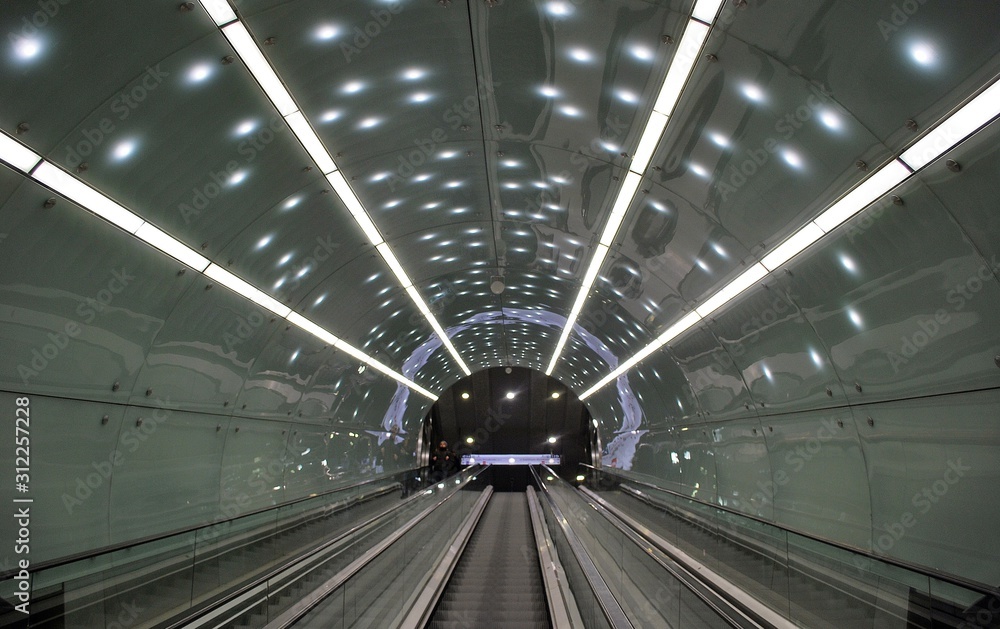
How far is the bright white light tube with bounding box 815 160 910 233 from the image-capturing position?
5.85 m

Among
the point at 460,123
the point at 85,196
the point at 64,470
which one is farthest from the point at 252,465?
the point at 460,123

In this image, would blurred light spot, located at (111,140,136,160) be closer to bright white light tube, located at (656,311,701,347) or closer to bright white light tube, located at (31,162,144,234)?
bright white light tube, located at (31,162,144,234)

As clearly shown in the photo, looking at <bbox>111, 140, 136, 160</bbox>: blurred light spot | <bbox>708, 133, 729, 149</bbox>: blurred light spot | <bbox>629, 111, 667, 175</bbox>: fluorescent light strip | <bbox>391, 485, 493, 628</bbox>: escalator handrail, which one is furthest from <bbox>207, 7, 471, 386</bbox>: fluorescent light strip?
<bbox>391, 485, 493, 628</bbox>: escalator handrail

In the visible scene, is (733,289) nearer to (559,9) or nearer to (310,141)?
(559,9)

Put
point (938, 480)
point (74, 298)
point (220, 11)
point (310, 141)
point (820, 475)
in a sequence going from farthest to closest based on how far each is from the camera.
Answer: point (820, 475)
point (310, 141)
point (938, 480)
point (74, 298)
point (220, 11)

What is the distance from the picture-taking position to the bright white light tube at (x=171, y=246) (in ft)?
24.0

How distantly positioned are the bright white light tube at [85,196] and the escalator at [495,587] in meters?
6.18

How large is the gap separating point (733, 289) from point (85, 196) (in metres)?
8.27

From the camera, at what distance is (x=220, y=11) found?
531cm

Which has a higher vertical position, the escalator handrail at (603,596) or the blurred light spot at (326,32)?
the blurred light spot at (326,32)

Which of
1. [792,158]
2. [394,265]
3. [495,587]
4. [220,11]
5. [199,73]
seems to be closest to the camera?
[220,11]

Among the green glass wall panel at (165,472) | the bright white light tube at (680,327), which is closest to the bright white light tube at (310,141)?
the green glass wall panel at (165,472)

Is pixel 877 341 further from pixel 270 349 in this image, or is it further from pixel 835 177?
pixel 270 349

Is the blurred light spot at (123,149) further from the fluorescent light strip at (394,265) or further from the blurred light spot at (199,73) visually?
the fluorescent light strip at (394,265)
